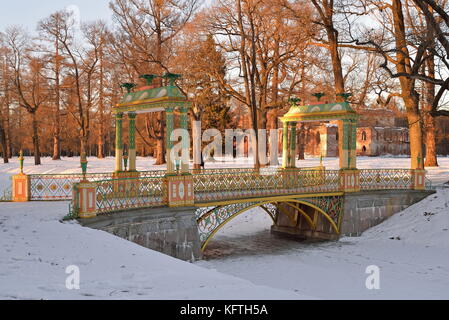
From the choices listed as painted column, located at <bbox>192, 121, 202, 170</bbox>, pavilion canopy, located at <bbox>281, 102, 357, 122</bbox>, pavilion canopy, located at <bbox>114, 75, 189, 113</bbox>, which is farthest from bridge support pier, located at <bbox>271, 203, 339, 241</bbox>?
pavilion canopy, located at <bbox>114, 75, 189, 113</bbox>

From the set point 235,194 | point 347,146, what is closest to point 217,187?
point 235,194

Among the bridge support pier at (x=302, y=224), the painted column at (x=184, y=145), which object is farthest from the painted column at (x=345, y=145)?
the painted column at (x=184, y=145)

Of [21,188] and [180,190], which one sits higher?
[21,188]

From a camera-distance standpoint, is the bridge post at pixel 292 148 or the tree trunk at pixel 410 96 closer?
the bridge post at pixel 292 148

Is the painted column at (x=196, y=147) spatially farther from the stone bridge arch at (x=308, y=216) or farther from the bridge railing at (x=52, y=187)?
the bridge railing at (x=52, y=187)

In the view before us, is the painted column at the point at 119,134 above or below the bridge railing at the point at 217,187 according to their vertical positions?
above

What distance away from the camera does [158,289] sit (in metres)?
6.73

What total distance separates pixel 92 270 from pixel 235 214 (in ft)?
26.7

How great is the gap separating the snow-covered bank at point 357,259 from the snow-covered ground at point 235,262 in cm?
3

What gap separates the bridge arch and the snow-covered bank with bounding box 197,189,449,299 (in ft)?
2.96

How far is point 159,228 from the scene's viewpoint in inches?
492

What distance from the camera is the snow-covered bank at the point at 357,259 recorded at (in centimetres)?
1241

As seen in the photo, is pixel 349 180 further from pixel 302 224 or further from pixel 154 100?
pixel 154 100

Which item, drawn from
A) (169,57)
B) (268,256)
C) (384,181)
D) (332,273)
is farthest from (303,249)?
(169,57)
